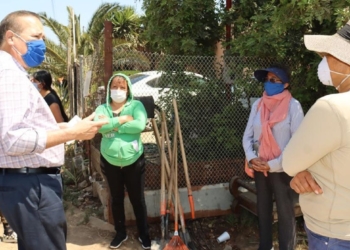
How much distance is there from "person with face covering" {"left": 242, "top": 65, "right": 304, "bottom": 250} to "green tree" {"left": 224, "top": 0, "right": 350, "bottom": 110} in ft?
1.76

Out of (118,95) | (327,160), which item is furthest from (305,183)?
(118,95)

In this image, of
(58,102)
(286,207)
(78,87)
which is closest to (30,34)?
(58,102)

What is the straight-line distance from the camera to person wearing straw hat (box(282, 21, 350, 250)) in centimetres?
173

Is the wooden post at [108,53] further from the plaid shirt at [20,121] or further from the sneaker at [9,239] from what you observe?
the plaid shirt at [20,121]

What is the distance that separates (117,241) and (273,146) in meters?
1.99

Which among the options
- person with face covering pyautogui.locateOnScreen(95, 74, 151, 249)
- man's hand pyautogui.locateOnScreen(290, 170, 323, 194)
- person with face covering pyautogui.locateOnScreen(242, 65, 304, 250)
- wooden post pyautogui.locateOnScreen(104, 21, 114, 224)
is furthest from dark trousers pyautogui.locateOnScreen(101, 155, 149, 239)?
man's hand pyautogui.locateOnScreen(290, 170, 323, 194)

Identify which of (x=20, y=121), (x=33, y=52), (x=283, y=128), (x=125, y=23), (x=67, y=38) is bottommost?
(x=283, y=128)

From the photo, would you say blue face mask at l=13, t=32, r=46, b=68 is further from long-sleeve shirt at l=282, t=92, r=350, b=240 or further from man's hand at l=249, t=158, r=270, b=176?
man's hand at l=249, t=158, r=270, b=176

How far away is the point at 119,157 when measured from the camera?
3.79 meters

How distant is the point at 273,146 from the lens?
3514 millimetres

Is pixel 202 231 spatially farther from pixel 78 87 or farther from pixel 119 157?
pixel 78 87

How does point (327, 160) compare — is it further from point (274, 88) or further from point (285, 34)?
point (285, 34)

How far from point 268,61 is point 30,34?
10.5ft

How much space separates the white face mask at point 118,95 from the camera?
3.91 m
